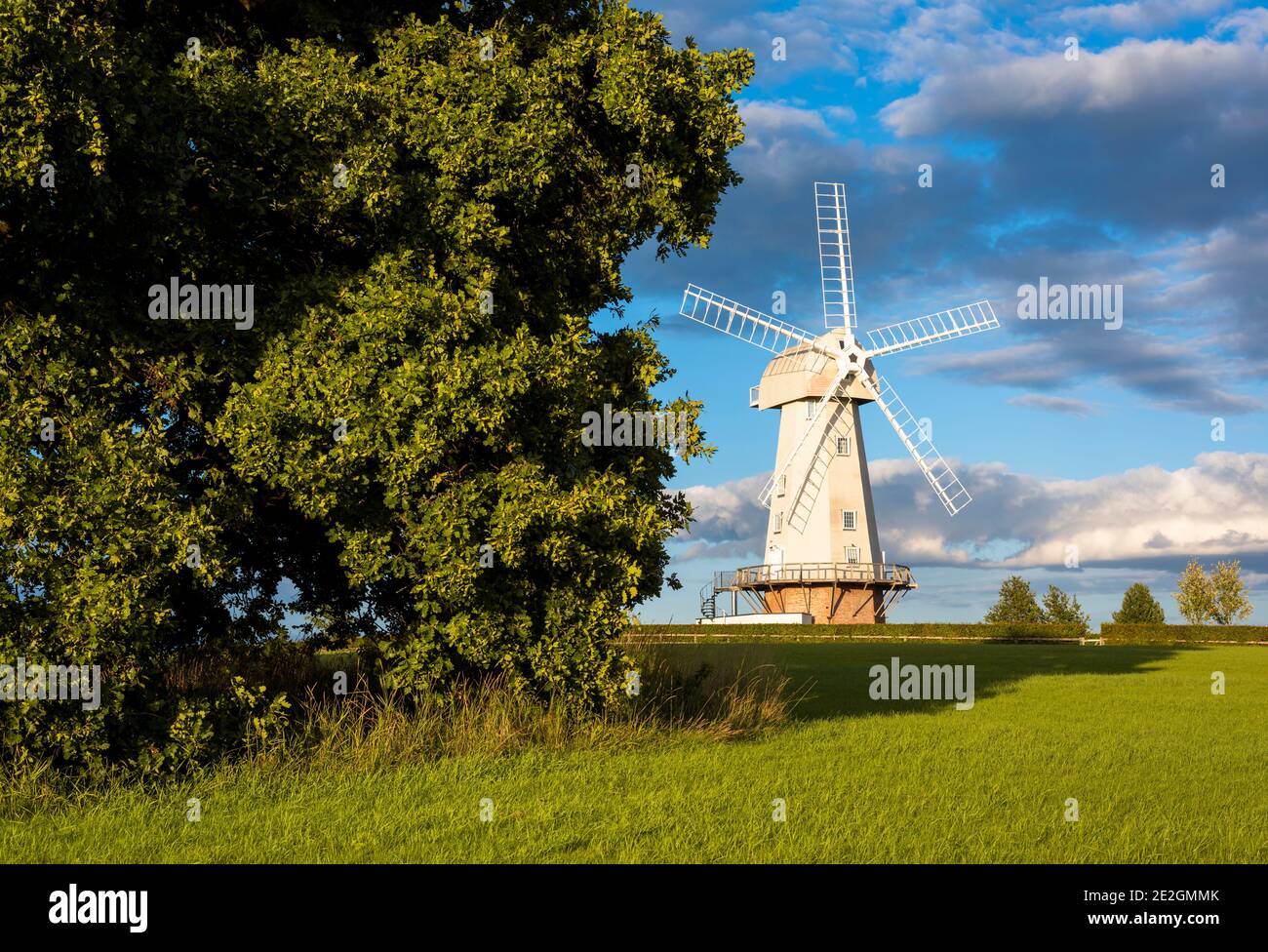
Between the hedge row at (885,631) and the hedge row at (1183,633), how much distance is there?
1.87 m

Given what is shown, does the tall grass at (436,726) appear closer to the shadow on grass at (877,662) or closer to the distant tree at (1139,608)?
the shadow on grass at (877,662)

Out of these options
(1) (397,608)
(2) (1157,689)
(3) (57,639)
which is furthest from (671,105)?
(2) (1157,689)

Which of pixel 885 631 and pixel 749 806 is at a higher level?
pixel 749 806

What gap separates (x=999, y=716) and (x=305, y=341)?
14061mm

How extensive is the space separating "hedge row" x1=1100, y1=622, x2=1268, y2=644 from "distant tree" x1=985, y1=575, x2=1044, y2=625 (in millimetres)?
37242

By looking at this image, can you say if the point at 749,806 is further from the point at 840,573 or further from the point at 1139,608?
the point at 1139,608

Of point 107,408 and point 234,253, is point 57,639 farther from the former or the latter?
point 234,253

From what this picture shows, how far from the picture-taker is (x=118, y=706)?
38.1ft

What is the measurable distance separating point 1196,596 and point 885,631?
51.2 meters

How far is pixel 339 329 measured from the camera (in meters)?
12.9

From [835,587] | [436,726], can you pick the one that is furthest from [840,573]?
[436,726]

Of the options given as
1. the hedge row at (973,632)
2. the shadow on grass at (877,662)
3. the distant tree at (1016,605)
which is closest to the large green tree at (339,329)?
the shadow on grass at (877,662)
